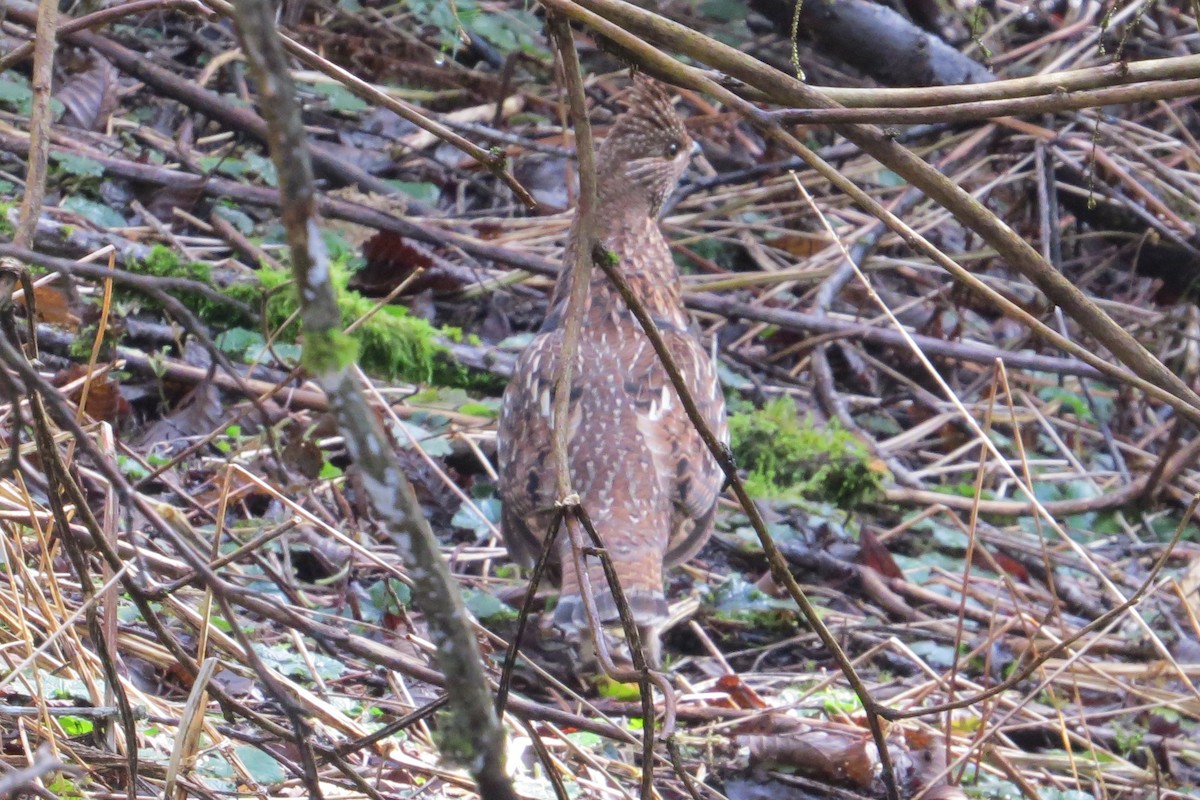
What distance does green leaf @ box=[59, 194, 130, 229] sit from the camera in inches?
213

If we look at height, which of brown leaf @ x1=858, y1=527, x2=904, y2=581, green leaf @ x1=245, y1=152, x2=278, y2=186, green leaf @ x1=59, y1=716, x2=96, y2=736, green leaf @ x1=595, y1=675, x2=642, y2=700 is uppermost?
green leaf @ x1=245, y1=152, x2=278, y2=186

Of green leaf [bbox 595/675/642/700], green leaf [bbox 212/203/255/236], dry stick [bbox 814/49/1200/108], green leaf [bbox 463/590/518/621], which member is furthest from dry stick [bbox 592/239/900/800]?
green leaf [bbox 212/203/255/236]

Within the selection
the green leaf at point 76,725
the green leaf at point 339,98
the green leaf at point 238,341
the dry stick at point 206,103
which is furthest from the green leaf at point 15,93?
the green leaf at point 76,725

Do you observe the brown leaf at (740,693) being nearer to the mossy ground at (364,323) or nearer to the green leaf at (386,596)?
the green leaf at (386,596)

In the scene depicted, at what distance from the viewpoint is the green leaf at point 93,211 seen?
17.8 feet

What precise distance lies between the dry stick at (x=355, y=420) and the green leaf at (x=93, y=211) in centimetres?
462

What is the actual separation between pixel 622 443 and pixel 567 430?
7.93ft

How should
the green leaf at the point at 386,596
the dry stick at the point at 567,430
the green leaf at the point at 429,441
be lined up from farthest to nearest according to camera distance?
the green leaf at the point at 429,441 → the green leaf at the point at 386,596 → the dry stick at the point at 567,430

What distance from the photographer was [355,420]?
119 cm

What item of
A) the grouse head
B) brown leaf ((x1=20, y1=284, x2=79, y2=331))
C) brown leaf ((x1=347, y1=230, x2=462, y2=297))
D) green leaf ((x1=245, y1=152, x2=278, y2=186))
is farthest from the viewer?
green leaf ((x1=245, y1=152, x2=278, y2=186))

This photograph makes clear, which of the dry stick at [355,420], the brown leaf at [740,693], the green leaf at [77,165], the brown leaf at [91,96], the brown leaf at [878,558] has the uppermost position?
the dry stick at [355,420]

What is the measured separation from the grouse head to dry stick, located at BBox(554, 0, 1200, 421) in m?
3.48

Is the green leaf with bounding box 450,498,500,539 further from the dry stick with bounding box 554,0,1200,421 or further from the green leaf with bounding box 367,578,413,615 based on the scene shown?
the dry stick with bounding box 554,0,1200,421

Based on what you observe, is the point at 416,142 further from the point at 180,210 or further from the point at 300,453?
the point at 300,453
